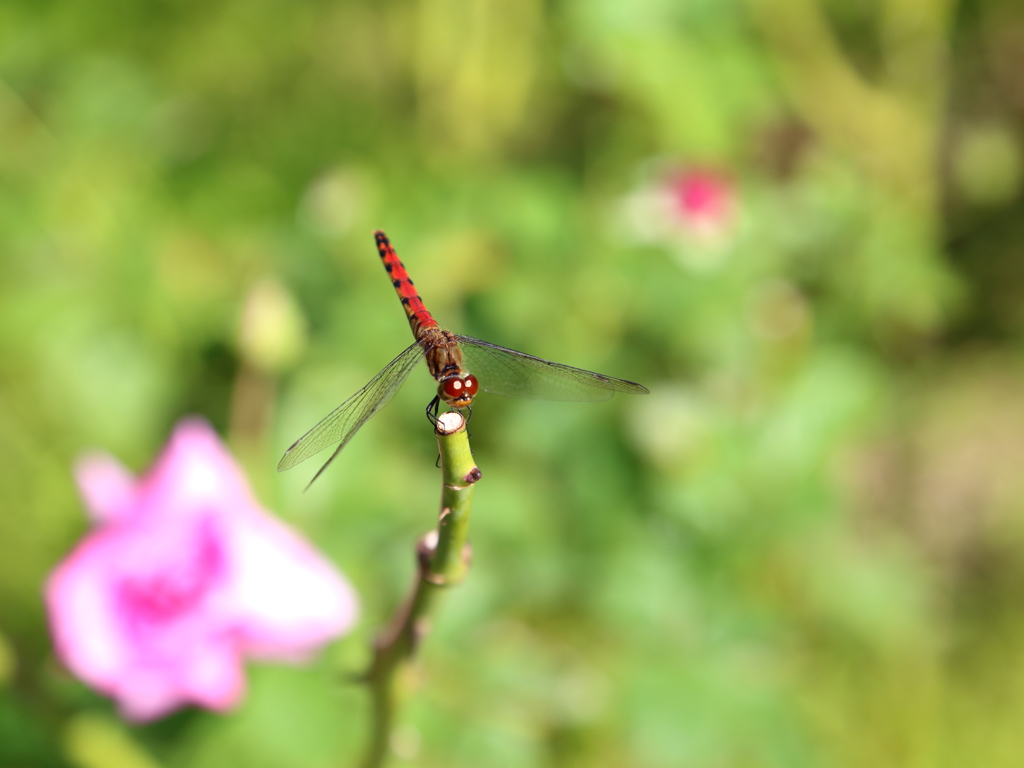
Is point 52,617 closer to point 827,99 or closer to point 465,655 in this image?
point 465,655

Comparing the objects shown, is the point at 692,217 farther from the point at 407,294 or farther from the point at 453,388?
the point at 453,388

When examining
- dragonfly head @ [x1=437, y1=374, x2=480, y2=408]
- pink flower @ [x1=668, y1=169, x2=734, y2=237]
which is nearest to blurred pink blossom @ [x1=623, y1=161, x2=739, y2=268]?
pink flower @ [x1=668, y1=169, x2=734, y2=237]

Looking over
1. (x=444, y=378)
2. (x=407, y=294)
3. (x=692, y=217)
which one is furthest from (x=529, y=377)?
(x=692, y=217)

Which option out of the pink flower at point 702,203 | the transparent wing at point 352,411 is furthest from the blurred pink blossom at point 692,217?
the transparent wing at point 352,411

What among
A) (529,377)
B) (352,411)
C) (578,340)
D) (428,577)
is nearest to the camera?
(428,577)

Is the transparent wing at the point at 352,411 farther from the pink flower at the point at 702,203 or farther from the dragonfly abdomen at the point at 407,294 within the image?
the pink flower at the point at 702,203

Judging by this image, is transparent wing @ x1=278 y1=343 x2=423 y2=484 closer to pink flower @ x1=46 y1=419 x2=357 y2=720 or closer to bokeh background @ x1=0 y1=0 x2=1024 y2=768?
pink flower @ x1=46 y1=419 x2=357 y2=720

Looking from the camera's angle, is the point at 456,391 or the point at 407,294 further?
the point at 407,294
